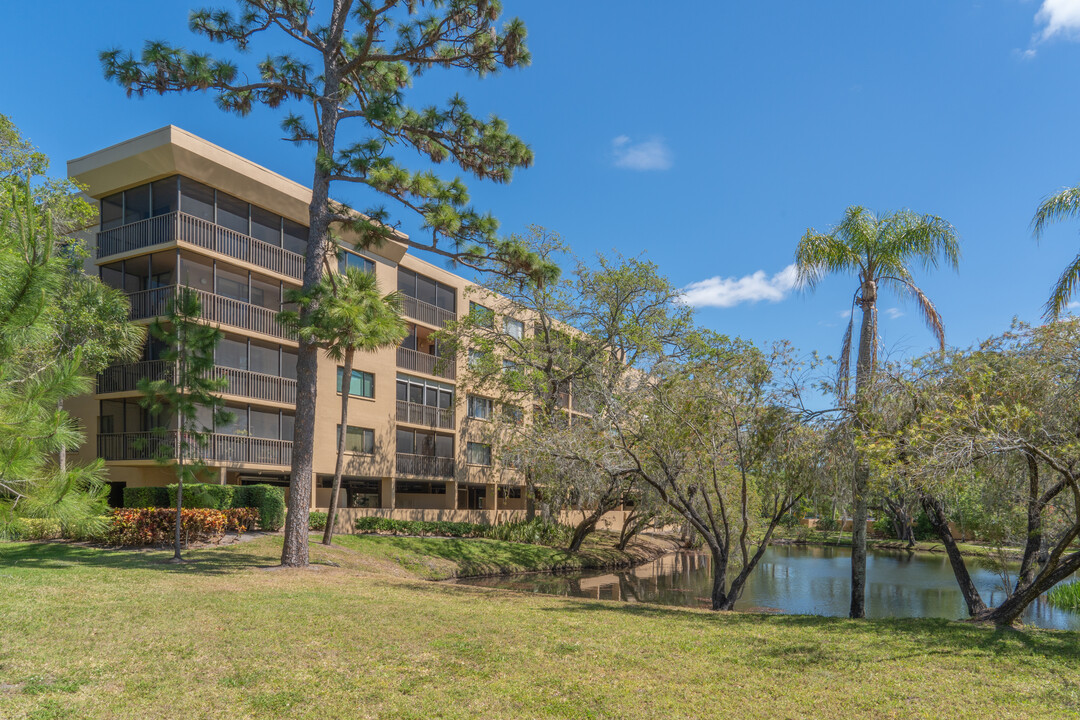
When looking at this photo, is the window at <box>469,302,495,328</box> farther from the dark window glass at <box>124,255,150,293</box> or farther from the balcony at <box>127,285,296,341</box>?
the dark window glass at <box>124,255,150,293</box>

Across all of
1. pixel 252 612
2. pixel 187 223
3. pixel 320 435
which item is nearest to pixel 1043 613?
pixel 252 612

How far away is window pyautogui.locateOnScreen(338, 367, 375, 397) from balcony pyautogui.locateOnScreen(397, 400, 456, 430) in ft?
5.93

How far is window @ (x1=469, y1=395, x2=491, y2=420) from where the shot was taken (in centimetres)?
3881

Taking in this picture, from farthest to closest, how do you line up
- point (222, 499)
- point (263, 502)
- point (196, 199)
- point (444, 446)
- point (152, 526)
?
point (444, 446), point (196, 199), point (263, 502), point (222, 499), point (152, 526)

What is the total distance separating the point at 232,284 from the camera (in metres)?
28.1

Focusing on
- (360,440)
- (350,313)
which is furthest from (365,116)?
(360,440)

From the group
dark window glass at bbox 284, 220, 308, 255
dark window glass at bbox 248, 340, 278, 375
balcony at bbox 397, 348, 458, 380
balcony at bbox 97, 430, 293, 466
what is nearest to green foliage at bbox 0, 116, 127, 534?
balcony at bbox 97, 430, 293, 466

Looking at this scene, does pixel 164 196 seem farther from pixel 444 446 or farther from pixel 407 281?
pixel 444 446

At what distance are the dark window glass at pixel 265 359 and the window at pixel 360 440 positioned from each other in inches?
161

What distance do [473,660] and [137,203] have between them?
2348cm

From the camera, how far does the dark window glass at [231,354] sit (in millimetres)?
26812

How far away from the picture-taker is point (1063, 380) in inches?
453

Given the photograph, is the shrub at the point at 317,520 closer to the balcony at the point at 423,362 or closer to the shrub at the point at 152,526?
the shrub at the point at 152,526

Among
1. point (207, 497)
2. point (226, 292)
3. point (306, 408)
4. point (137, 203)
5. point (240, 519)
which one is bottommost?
point (240, 519)
